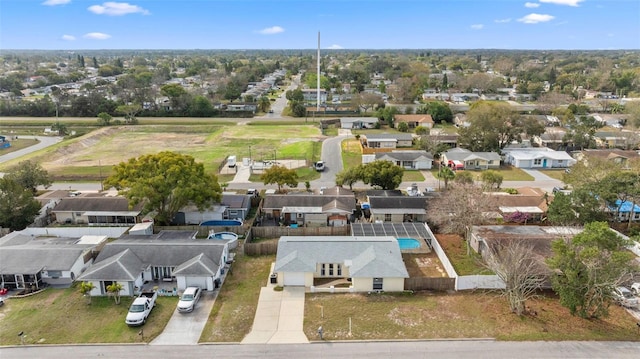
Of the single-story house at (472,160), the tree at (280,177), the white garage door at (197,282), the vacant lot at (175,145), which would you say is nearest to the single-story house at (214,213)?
the tree at (280,177)

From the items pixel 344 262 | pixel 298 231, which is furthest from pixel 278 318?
pixel 298 231

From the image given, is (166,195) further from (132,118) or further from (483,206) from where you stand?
(132,118)

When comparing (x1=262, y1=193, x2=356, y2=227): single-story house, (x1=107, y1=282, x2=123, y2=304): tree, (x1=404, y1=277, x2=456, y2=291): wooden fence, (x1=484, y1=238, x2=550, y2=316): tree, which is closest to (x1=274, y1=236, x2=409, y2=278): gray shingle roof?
(x1=404, y1=277, x2=456, y2=291): wooden fence

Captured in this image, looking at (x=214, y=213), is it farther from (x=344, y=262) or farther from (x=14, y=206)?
(x=14, y=206)

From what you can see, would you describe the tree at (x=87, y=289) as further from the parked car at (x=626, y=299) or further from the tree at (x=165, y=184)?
the parked car at (x=626, y=299)

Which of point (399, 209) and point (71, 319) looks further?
point (399, 209)

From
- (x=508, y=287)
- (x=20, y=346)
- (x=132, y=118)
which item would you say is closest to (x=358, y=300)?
(x=508, y=287)

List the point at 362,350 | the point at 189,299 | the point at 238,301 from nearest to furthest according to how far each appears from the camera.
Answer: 1. the point at 362,350
2. the point at 189,299
3. the point at 238,301
